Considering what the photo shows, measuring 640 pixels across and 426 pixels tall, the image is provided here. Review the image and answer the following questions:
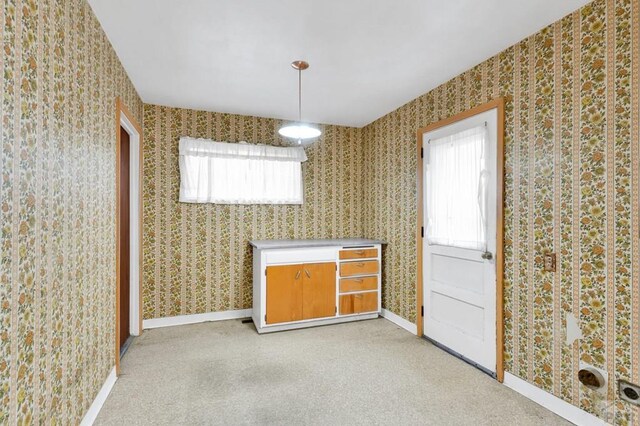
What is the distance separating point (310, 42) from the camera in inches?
89.2

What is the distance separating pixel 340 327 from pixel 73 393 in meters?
2.45

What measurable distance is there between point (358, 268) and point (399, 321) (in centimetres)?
73

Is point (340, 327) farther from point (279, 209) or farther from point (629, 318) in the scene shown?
point (629, 318)

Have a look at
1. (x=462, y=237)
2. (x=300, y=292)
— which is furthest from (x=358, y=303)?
(x=462, y=237)

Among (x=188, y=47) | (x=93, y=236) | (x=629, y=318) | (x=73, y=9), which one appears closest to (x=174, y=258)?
(x=93, y=236)

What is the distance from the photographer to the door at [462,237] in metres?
2.52

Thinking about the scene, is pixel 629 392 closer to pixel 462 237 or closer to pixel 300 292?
pixel 462 237

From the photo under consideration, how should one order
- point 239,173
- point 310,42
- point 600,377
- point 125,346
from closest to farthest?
point 600,377 < point 310,42 < point 125,346 < point 239,173

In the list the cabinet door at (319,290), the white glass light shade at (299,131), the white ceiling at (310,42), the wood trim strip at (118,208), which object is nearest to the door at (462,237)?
the white ceiling at (310,42)

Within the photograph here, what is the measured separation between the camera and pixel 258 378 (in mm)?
2473

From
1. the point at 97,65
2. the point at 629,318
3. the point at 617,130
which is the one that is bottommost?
the point at 629,318

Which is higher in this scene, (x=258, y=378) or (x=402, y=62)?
(x=402, y=62)

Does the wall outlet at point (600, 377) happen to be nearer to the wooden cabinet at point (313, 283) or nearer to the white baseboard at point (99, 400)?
the wooden cabinet at point (313, 283)

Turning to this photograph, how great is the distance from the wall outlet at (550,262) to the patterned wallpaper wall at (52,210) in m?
2.68
